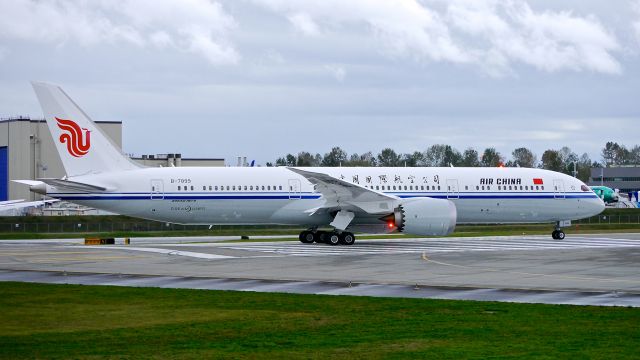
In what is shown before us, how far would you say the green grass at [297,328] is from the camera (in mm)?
13906

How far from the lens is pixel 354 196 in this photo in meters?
41.8

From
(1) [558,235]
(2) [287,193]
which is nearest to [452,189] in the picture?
(1) [558,235]

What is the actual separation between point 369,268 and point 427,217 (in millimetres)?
12022

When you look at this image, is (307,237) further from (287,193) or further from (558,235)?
(558,235)

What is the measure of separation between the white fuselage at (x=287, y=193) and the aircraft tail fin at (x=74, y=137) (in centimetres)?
65

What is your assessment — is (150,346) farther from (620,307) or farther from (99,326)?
(620,307)

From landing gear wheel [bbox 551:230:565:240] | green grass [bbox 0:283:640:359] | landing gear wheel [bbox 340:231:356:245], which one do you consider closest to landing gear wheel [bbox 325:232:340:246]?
landing gear wheel [bbox 340:231:356:245]

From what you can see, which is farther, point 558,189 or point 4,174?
Result: point 4,174

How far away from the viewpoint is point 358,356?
44.3 ft

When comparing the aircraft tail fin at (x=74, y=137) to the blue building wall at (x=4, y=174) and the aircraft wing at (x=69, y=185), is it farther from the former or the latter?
the blue building wall at (x=4, y=174)

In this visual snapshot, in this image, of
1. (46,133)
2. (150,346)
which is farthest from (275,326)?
(46,133)

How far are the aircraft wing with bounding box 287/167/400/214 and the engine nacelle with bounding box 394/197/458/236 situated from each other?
1240mm

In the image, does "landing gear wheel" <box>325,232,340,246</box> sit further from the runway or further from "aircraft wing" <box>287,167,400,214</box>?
"aircraft wing" <box>287,167,400,214</box>

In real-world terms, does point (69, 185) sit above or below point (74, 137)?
below
